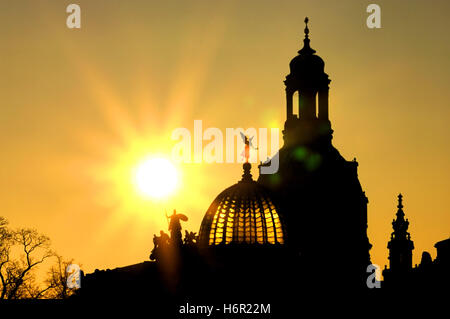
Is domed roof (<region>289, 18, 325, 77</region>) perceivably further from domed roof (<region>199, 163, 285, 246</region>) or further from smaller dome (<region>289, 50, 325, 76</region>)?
domed roof (<region>199, 163, 285, 246</region>)

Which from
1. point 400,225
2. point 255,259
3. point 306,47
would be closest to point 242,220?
point 255,259

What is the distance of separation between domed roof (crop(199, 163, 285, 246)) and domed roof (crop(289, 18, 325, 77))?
28.4m

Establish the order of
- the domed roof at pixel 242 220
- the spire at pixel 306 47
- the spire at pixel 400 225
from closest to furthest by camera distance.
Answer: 1. the domed roof at pixel 242 220
2. the spire at pixel 400 225
3. the spire at pixel 306 47

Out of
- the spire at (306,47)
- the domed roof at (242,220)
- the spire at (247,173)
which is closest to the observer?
the domed roof at (242,220)

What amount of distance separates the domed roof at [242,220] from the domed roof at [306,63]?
28.4 metres

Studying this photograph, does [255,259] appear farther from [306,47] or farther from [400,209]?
[306,47]

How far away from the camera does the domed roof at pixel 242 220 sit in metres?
100

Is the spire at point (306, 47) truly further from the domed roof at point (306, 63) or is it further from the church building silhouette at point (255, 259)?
the church building silhouette at point (255, 259)

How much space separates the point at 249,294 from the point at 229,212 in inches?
264

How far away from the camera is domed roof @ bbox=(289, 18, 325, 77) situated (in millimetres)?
127812

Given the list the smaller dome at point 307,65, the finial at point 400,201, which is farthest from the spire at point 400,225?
the smaller dome at point 307,65

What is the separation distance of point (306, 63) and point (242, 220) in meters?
31.6

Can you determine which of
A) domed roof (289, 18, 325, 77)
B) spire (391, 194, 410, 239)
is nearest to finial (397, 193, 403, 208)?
spire (391, 194, 410, 239)
